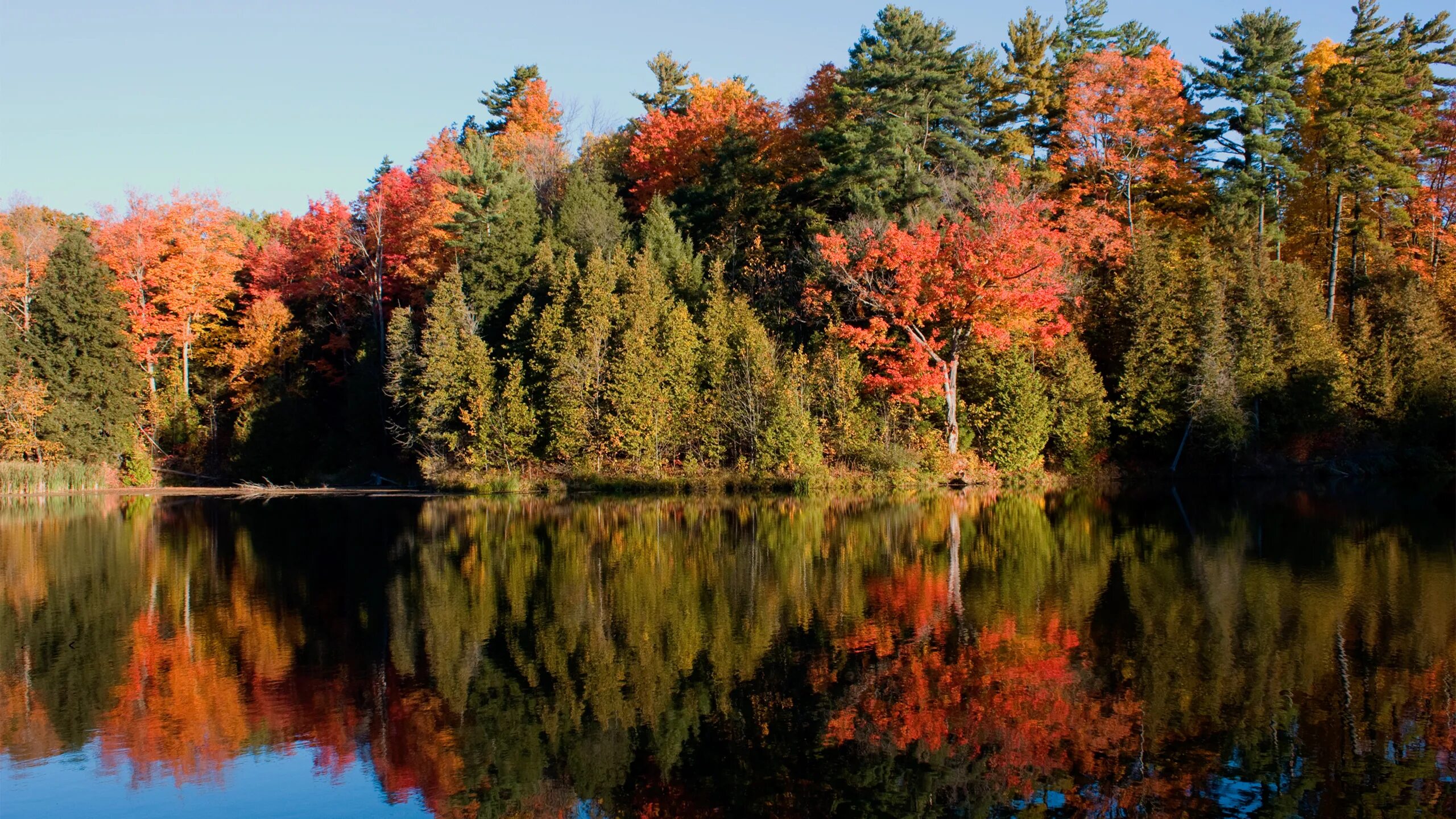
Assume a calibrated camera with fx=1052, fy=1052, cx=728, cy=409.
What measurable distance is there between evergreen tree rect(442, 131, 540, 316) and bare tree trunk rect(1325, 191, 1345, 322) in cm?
3278

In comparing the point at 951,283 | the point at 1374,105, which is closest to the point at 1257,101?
the point at 1374,105

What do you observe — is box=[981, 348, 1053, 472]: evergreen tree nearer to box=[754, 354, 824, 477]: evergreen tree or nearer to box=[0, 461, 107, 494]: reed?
box=[754, 354, 824, 477]: evergreen tree

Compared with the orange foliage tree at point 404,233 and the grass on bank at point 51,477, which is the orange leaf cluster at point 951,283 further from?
the grass on bank at point 51,477

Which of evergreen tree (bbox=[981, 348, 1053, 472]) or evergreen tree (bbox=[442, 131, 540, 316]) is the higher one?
evergreen tree (bbox=[442, 131, 540, 316])

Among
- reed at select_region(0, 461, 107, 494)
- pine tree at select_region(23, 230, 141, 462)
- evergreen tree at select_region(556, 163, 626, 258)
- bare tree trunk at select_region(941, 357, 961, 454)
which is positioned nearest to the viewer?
bare tree trunk at select_region(941, 357, 961, 454)

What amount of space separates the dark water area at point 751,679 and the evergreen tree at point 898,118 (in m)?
18.7

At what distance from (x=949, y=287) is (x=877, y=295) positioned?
2.53 metres

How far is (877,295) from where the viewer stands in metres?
37.3

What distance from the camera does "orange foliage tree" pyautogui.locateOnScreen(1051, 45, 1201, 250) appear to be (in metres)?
43.2

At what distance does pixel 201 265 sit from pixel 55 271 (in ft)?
20.1

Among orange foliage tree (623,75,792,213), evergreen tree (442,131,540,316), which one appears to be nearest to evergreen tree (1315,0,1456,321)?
orange foliage tree (623,75,792,213)

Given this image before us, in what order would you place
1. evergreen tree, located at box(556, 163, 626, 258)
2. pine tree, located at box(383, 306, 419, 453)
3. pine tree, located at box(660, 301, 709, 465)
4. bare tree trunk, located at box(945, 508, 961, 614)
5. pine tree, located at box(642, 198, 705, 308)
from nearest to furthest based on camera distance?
1. bare tree trunk, located at box(945, 508, 961, 614)
2. pine tree, located at box(660, 301, 709, 465)
3. pine tree, located at box(642, 198, 705, 308)
4. pine tree, located at box(383, 306, 419, 453)
5. evergreen tree, located at box(556, 163, 626, 258)

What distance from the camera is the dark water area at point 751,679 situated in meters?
9.56

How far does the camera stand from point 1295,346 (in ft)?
133
